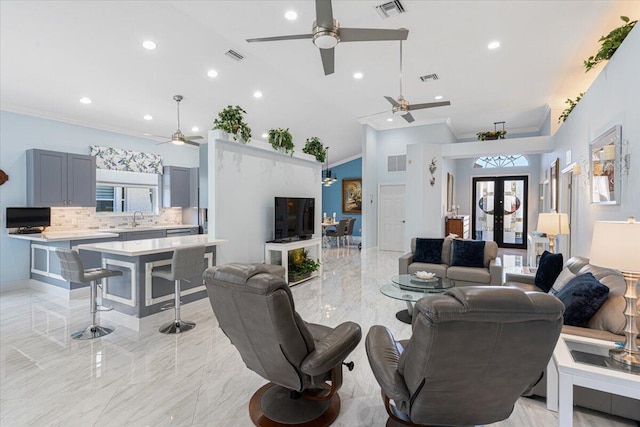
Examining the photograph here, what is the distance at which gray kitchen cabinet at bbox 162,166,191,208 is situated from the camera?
761cm

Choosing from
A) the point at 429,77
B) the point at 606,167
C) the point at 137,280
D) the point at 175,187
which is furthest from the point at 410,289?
the point at 175,187

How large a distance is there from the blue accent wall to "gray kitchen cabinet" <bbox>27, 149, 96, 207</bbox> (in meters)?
8.11

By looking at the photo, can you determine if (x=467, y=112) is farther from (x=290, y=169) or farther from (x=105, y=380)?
(x=105, y=380)

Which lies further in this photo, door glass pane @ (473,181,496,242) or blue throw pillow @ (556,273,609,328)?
door glass pane @ (473,181,496,242)

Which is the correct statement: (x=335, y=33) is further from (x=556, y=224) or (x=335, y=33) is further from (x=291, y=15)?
(x=556, y=224)

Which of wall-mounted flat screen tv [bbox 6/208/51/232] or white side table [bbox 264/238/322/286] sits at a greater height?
wall-mounted flat screen tv [bbox 6/208/51/232]

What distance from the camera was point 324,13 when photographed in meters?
2.49

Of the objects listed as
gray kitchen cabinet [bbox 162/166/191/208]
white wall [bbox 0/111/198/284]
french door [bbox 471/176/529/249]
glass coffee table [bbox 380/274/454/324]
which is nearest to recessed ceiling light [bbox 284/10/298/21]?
glass coffee table [bbox 380/274/454/324]

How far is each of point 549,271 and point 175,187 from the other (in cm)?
749

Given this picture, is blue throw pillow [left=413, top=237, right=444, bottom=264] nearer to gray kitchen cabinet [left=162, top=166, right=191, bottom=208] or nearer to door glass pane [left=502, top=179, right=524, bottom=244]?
gray kitchen cabinet [left=162, top=166, right=191, bottom=208]

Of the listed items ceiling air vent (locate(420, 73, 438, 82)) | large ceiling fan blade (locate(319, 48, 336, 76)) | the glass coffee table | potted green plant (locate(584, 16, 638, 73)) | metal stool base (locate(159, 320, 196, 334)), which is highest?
ceiling air vent (locate(420, 73, 438, 82))

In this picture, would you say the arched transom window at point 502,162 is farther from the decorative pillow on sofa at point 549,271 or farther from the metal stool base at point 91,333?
the metal stool base at point 91,333

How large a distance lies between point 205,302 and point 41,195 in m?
3.62

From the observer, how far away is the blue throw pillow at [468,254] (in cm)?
482
